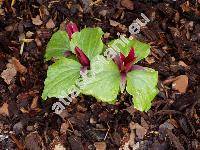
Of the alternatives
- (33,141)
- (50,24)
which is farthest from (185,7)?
(33,141)

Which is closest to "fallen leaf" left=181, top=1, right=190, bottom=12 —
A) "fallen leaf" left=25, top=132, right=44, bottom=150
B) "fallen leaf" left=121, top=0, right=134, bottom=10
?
→ "fallen leaf" left=121, top=0, right=134, bottom=10

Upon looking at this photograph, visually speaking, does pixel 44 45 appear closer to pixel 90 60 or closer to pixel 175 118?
pixel 90 60

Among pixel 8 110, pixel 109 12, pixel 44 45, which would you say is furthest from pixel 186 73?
pixel 8 110

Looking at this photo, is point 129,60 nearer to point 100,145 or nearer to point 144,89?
point 144,89

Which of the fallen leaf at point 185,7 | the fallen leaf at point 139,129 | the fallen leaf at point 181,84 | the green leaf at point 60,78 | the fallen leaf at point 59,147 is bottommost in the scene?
the fallen leaf at point 59,147

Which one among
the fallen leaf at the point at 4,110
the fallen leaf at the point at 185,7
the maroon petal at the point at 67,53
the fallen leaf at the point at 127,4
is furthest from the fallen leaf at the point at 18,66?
the fallen leaf at the point at 185,7

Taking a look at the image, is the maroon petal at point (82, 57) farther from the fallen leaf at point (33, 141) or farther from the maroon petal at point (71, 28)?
the fallen leaf at point (33, 141)
